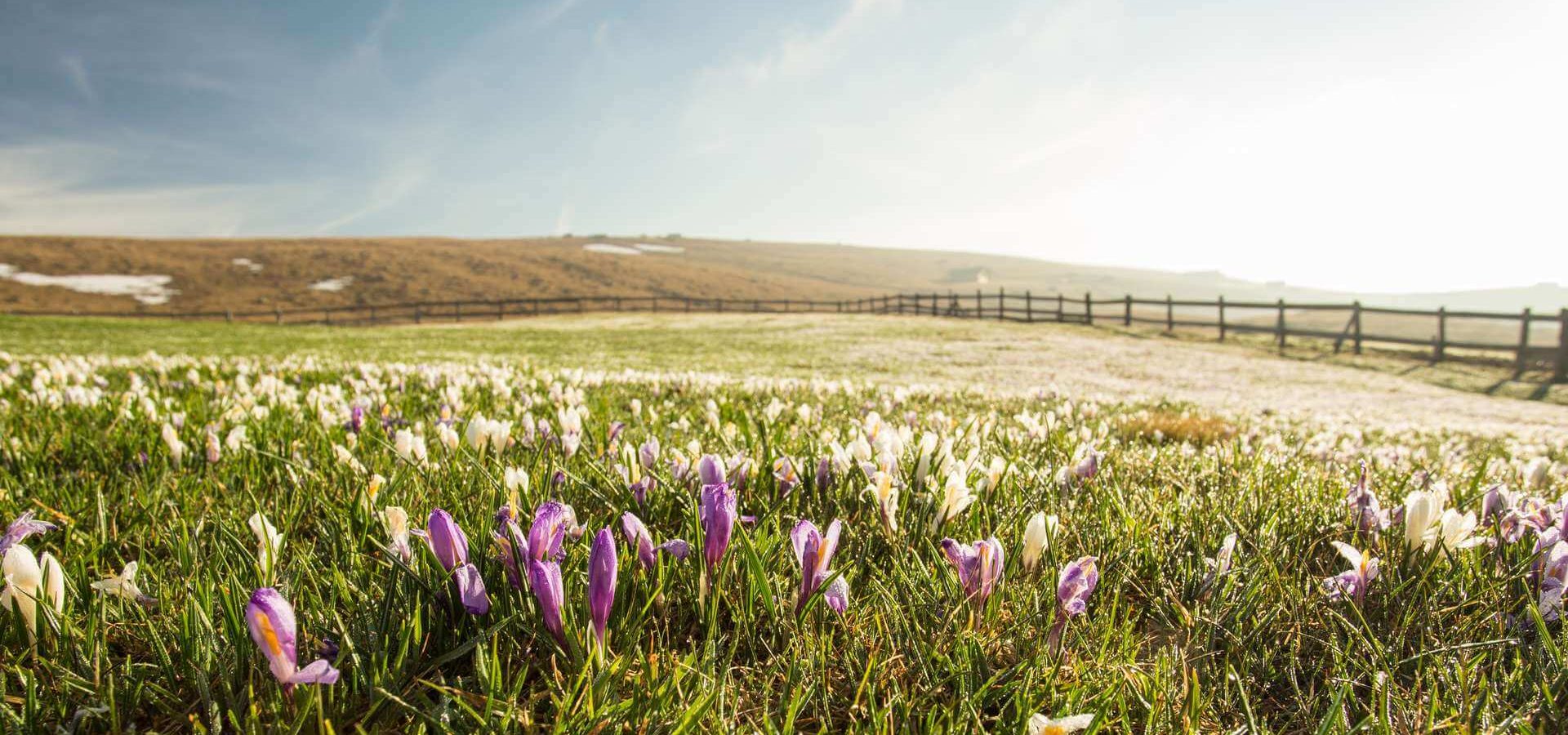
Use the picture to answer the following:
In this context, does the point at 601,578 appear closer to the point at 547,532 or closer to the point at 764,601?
the point at 547,532

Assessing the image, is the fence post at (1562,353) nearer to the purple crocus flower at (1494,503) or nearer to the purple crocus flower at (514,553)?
the purple crocus flower at (1494,503)

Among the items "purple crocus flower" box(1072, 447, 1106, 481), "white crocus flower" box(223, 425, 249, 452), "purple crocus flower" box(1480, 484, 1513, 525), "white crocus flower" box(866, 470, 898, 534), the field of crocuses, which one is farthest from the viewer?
"white crocus flower" box(223, 425, 249, 452)

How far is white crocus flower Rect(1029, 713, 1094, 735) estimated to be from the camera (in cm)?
112

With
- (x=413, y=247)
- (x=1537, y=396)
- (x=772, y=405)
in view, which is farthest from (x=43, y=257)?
(x=1537, y=396)

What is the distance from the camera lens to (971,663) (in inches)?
55.4

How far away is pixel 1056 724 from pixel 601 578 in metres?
0.82

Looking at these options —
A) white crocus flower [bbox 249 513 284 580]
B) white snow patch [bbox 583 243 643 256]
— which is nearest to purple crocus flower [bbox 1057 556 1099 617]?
white crocus flower [bbox 249 513 284 580]

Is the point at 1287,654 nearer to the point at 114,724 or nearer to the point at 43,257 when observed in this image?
the point at 114,724

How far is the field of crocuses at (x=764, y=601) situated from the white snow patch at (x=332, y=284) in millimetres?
98713

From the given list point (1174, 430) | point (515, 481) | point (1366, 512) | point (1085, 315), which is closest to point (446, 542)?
point (515, 481)

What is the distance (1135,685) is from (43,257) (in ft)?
425

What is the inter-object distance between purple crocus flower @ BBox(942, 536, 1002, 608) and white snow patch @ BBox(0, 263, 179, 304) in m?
101

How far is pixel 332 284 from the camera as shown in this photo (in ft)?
287

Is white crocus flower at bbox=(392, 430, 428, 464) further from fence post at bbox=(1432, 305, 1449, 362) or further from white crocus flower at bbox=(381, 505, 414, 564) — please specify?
fence post at bbox=(1432, 305, 1449, 362)
